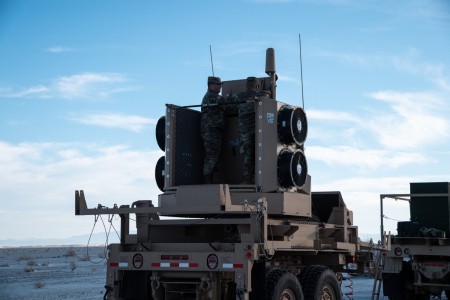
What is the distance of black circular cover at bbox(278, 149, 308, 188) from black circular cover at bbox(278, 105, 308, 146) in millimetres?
199

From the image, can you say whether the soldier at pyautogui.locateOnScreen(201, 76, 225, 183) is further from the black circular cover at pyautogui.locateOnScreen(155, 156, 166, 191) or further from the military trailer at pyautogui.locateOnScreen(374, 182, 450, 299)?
the military trailer at pyautogui.locateOnScreen(374, 182, 450, 299)

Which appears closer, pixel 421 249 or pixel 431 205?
pixel 421 249

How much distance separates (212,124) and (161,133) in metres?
0.91

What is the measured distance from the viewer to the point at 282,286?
11.6 meters

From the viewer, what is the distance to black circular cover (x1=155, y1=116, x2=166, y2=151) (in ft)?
44.1

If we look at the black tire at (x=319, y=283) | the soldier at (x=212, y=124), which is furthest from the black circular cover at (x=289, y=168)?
the black tire at (x=319, y=283)

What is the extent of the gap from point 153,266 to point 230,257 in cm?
138

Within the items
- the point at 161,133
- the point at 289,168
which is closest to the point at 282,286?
the point at 289,168

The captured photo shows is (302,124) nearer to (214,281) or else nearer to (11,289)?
(214,281)

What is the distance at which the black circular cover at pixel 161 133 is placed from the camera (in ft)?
44.1

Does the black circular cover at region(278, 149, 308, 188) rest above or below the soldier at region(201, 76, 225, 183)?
below

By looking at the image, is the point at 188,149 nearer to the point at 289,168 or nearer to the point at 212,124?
the point at 212,124

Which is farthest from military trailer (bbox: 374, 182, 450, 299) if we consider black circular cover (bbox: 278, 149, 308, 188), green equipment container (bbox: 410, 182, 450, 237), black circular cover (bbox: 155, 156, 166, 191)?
black circular cover (bbox: 155, 156, 166, 191)

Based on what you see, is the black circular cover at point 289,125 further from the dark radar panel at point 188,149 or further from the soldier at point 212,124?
the dark radar panel at point 188,149
